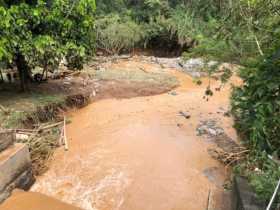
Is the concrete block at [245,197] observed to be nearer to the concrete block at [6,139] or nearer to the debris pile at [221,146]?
the debris pile at [221,146]

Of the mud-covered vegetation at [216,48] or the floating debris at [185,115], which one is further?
the floating debris at [185,115]

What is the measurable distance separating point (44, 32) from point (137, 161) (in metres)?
3.04

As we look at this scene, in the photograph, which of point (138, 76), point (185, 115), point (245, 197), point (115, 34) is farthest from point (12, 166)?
point (115, 34)

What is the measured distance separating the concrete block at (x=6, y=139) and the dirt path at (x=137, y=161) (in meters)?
0.71

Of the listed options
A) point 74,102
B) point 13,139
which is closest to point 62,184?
point 13,139

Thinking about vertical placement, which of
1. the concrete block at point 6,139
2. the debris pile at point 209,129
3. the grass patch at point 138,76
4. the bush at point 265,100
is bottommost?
the debris pile at point 209,129

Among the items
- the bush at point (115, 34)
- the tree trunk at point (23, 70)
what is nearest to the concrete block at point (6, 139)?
the tree trunk at point (23, 70)

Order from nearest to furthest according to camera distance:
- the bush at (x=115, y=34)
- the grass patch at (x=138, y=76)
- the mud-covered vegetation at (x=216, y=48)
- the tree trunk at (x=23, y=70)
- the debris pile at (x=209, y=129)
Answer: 1. the mud-covered vegetation at (x=216, y=48)
2. the debris pile at (x=209, y=129)
3. the tree trunk at (x=23, y=70)
4. the grass patch at (x=138, y=76)
5. the bush at (x=115, y=34)

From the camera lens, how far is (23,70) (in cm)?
555

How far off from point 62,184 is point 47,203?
62 cm

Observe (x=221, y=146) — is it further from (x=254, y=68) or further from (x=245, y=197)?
(x=254, y=68)

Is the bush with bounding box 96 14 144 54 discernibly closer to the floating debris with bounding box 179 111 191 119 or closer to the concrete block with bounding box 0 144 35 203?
the floating debris with bounding box 179 111 191 119

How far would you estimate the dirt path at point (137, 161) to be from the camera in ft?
10.8

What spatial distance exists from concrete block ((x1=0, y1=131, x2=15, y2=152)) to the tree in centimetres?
164
